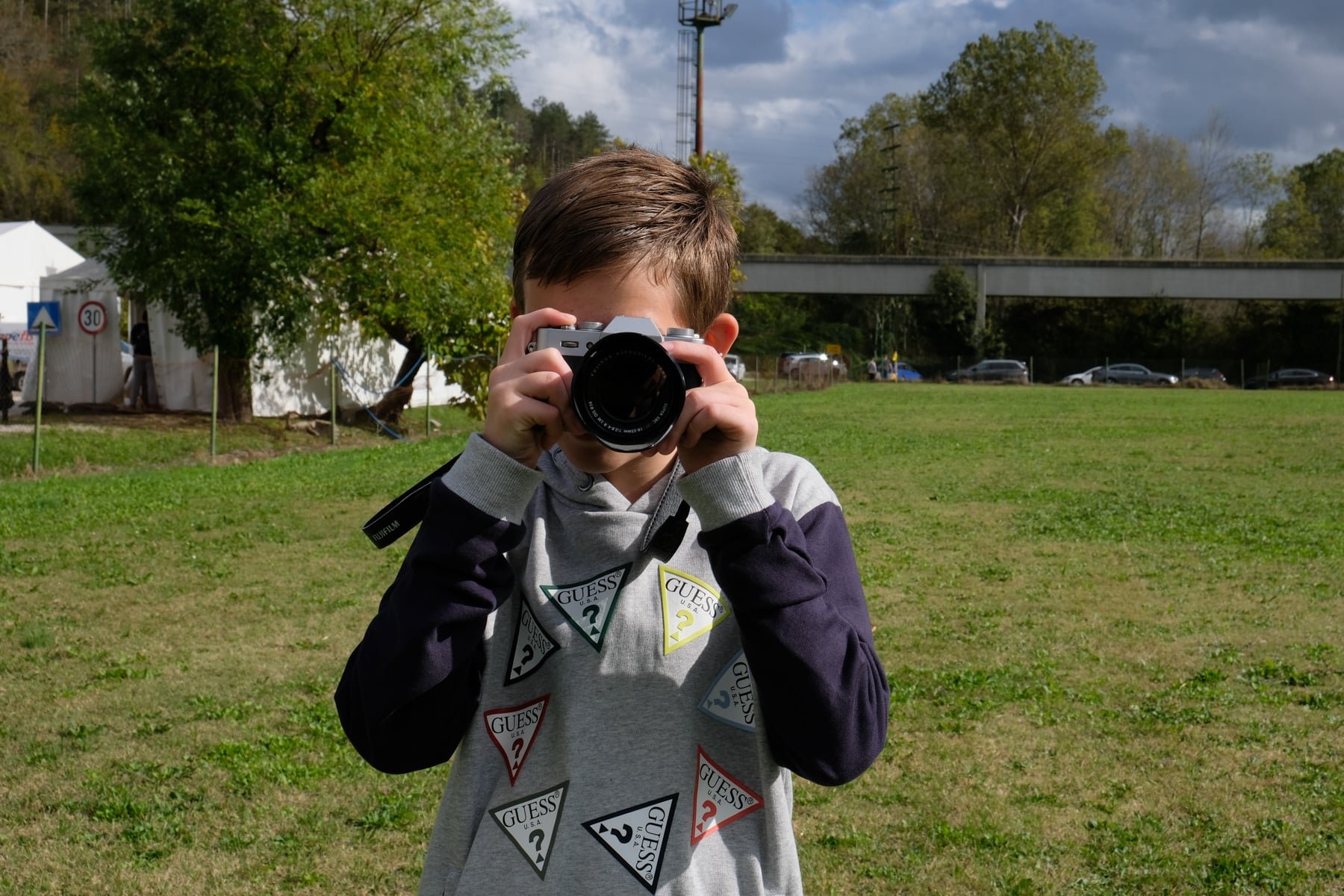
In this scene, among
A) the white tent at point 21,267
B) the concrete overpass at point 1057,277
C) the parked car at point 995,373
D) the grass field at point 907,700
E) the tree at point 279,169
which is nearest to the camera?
the grass field at point 907,700

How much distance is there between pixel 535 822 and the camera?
5.08 ft

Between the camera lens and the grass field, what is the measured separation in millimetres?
2809

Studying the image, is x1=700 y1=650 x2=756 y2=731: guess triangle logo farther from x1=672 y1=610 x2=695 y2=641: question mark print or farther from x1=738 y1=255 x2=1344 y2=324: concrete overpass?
x1=738 y1=255 x2=1344 y2=324: concrete overpass

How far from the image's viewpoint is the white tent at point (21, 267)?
24.9m

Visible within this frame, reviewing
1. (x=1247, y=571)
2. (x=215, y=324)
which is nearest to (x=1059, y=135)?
(x=215, y=324)

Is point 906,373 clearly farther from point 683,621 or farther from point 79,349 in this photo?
point 683,621

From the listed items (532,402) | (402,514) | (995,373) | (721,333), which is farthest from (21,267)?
(995,373)

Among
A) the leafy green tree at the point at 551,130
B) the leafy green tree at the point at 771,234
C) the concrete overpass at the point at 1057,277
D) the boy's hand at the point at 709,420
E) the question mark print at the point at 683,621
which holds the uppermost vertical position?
the leafy green tree at the point at 551,130

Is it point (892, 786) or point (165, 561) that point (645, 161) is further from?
point (165, 561)

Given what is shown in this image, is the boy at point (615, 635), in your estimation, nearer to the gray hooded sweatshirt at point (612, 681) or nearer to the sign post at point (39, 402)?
the gray hooded sweatshirt at point (612, 681)

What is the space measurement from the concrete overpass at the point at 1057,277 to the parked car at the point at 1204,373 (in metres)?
3.49

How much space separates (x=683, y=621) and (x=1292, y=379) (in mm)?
60377

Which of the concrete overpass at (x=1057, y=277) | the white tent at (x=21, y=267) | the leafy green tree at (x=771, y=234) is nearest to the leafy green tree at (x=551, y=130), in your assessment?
the leafy green tree at (x=771, y=234)

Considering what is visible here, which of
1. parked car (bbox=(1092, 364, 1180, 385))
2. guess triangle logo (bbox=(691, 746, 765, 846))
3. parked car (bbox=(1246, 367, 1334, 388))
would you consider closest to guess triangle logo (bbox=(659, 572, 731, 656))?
guess triangle logo (bbox=(691, 746, 765, 846))
